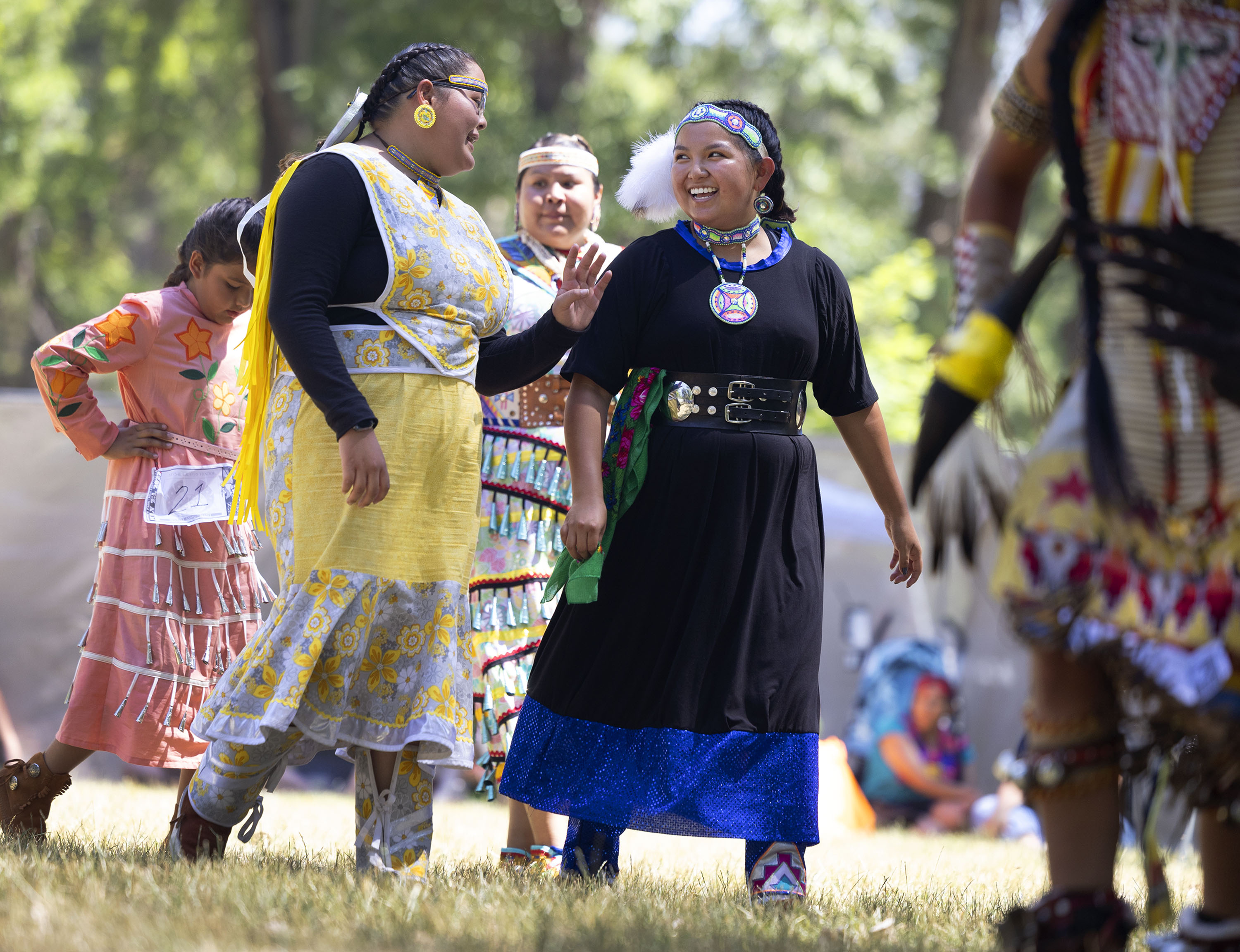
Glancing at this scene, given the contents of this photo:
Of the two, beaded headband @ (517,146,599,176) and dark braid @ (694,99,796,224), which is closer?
dark braid @ (694,99,796,224)

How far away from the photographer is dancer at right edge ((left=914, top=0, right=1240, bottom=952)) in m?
2.04

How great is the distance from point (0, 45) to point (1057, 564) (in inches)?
526

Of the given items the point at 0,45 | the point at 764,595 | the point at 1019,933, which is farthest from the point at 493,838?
the point at 0,45

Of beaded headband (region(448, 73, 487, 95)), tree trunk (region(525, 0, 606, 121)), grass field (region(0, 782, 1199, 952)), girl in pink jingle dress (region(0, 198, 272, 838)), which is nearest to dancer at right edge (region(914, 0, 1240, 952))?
grass field (region(0, 782, 1199, 952))

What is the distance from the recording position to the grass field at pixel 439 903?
2.27 metres

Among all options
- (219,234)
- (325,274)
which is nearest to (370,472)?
(325,274)

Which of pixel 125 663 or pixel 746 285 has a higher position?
pixel 746 285

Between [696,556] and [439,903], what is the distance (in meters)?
1.10

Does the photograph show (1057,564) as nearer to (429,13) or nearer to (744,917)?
(744,917)

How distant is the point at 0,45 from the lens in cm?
1277

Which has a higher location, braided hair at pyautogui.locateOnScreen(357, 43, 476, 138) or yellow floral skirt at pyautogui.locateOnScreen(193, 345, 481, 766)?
braided hair at pyautogui.locateOnScreen(357, 43, 476, 138)

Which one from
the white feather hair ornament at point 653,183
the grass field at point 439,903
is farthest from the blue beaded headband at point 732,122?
the grass field at point 439,903

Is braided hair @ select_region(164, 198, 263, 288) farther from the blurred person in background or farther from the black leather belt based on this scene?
the blurred person in background

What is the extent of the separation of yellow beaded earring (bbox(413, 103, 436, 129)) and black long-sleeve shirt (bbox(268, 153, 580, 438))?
0.24 m
